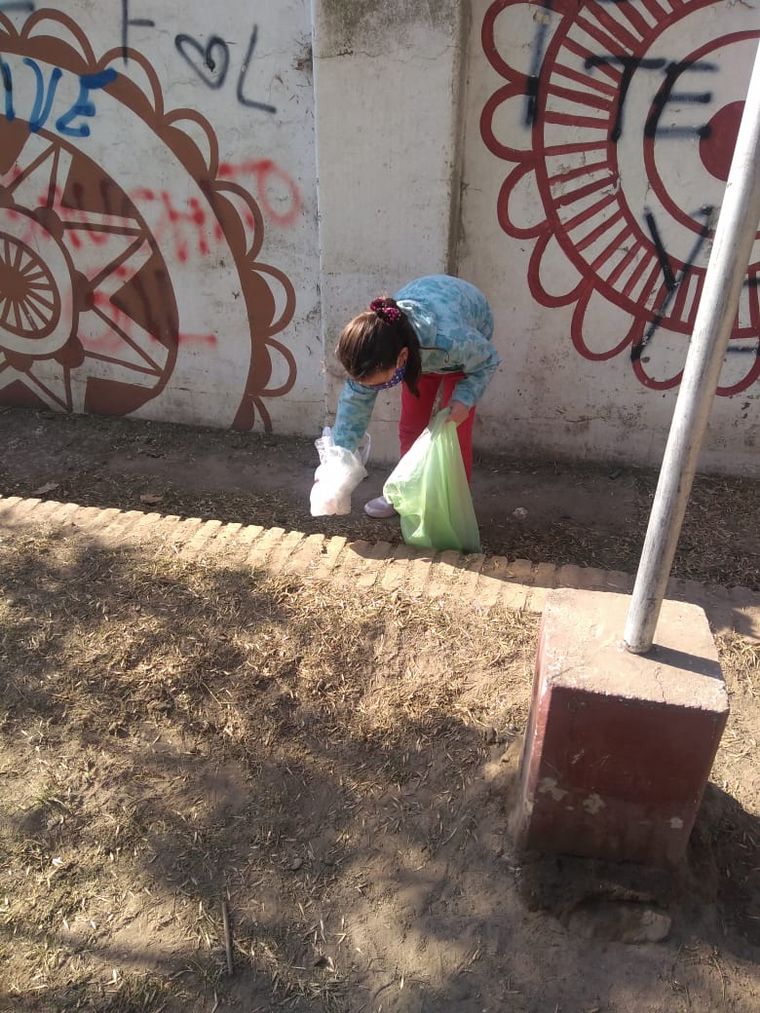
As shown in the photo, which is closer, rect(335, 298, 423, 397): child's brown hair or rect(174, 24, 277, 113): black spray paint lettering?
rect(335, 298, 423, 397): child's brown hair

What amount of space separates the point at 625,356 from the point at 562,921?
10.0ft

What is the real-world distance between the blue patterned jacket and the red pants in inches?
4.7

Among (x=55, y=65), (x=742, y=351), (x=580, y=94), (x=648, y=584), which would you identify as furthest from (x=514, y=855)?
(x=55, y=65)

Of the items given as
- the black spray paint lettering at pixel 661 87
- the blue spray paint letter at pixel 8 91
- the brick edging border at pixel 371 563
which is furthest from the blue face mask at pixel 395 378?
the blue spray paint letter at pixel 8 91

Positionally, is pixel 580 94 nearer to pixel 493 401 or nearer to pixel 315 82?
pixel 315 82

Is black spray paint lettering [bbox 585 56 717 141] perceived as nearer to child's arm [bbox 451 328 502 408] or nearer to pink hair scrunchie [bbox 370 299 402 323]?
child's arm [bbox 451 328 502 408]

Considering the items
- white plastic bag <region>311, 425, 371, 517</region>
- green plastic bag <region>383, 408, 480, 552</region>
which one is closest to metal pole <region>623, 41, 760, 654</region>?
green plastic bag <region>383, 408, 480, 552</region>

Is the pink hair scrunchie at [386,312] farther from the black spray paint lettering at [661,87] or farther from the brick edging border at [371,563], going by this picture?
the black spray paint lettering at [661,87]

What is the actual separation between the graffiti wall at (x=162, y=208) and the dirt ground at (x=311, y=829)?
2329 millimetres

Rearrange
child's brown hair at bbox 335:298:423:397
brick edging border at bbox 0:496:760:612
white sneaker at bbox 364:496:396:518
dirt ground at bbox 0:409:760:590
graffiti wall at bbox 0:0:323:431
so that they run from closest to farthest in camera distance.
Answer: child's brown hair at bbox 335:298:423:397 → brick edging border at bbox 0:496:760:612 → dirt ground at bbox 0:409:760:590 → white sneaker at bbox 364:496:396:518 → graffiti wall at bbox 0:0:323:431

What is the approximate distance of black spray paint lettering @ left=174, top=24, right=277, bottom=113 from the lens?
397 centimetres

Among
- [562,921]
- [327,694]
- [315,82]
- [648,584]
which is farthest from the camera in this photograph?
[315,82]

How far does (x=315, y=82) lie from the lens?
3547 millimetres

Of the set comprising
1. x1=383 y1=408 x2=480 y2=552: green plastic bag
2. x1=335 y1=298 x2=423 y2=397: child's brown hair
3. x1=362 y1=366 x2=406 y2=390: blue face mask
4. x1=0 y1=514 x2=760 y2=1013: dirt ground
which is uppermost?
x1=335 y1=298 x2=423 y2=397: child's brown hair
